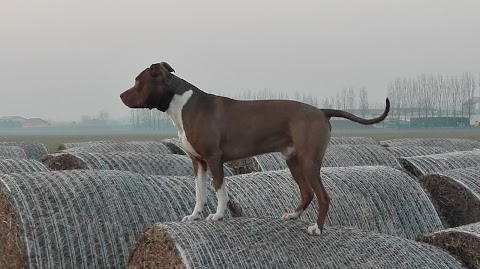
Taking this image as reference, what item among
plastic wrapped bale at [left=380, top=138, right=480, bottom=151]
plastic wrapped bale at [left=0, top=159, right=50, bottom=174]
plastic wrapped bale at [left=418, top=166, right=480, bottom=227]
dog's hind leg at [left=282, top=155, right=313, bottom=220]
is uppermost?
dog's hind leg at [left=282, top=155, right=313, bottom=220]

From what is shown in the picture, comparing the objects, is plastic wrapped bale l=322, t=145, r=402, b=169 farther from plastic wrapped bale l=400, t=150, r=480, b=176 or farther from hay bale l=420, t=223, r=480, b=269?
hay bale l=420, t=223, r=480, b=269

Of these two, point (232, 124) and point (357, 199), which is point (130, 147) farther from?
point (232, 124)

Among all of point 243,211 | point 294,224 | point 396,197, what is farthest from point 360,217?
point 294,224

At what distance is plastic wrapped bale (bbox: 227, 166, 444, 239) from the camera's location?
20.3ft

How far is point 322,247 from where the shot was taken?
179 inches

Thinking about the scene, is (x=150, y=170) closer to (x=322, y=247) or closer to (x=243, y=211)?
(x=243, y=211)

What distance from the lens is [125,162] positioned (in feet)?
30.3

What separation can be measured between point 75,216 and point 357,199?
2676 mm

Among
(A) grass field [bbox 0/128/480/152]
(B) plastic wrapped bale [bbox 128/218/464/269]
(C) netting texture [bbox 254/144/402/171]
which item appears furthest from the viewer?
(A) grass field [bbox 0/128/480/152]

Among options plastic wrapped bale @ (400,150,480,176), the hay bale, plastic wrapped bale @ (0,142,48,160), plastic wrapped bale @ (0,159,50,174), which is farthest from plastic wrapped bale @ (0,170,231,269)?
plastic wrapped bale @ (0,142,48,160)

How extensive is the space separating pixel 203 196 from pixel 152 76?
87 centimetres

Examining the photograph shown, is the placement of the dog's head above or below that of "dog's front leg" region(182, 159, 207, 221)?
above

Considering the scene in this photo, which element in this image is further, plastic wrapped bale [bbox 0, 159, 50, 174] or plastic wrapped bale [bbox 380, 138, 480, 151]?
plastic wrapped bale [bbox 380, 138, 480, 151]

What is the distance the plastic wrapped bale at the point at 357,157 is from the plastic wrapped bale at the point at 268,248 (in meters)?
5.48
